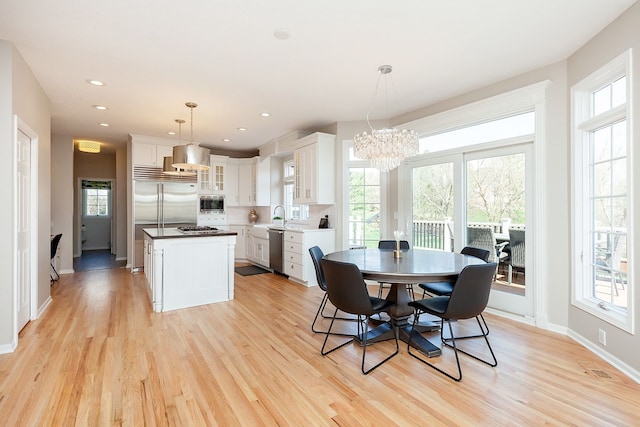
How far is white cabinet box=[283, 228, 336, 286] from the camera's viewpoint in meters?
5.15

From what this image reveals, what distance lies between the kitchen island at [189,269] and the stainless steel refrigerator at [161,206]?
8.25ft

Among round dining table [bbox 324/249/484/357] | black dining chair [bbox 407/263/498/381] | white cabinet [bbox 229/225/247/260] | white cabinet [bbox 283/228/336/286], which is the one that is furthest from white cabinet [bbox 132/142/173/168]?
black dining chair [bbox 407/263/498/381]

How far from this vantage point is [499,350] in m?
2.81

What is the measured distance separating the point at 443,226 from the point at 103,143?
24.4ft

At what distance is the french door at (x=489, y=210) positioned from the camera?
11.6 feet

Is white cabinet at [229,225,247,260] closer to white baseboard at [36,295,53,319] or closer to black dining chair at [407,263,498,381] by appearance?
white baseboard at [36,295,53,319]

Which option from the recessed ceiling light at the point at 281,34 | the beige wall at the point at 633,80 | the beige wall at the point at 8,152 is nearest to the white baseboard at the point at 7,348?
the beige wall at the point at 8,152

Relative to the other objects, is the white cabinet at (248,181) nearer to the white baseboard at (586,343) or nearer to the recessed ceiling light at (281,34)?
the recessed ceiling light at (281,34)

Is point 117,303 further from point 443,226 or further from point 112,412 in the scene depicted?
point 443,226

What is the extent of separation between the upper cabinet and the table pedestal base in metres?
2.59

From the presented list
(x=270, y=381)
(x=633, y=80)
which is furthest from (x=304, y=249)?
(x=633, y=80)

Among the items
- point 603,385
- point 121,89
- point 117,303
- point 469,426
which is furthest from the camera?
point 117,303

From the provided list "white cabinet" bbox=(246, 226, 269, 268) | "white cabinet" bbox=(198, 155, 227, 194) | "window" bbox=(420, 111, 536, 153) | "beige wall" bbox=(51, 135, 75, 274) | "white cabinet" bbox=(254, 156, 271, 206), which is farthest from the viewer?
"white cabinet" bbox=(254, 156, 271, 206)

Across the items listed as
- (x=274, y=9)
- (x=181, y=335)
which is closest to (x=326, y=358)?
(x=181, y=335)
